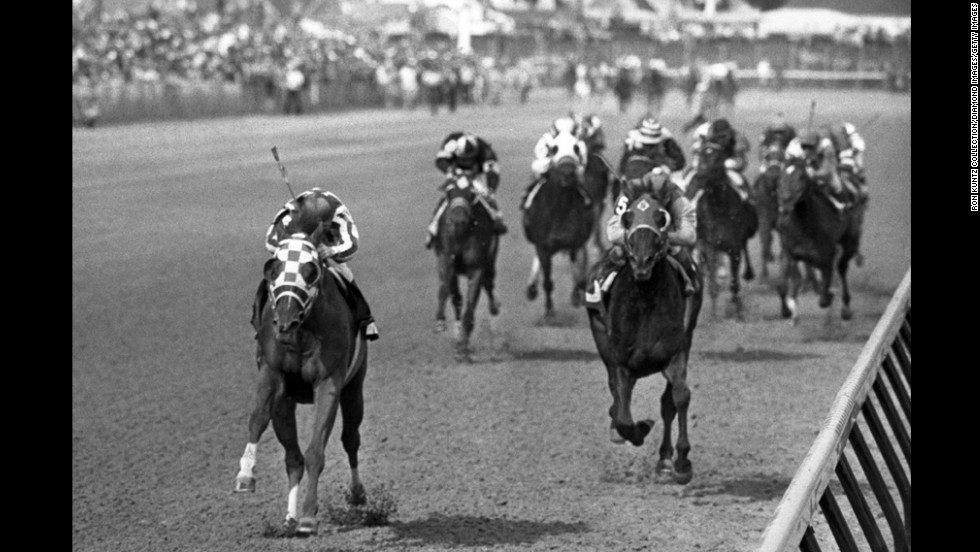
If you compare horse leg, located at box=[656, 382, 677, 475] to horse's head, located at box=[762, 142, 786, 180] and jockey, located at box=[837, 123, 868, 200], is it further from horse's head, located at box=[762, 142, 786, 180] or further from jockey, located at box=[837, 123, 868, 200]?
jockey, located at box=[837, 123, 868, 200]

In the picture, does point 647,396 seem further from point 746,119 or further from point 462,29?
point 462,29

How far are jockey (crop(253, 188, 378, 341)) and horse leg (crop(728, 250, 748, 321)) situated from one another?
767 centimetres

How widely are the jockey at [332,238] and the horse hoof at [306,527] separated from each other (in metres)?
0.98

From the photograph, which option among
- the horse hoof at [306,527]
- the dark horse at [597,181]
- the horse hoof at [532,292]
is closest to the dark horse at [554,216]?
the horse hoof at [532,292]

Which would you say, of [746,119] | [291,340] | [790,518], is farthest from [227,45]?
[790,518]

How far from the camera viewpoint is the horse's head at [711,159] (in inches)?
613

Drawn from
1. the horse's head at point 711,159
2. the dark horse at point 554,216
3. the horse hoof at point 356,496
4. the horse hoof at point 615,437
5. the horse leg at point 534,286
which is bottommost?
the horse hoof at point 356,496

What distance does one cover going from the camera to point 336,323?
843 centimetres

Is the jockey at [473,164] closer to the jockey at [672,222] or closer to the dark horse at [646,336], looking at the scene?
the jockey at [672,222]

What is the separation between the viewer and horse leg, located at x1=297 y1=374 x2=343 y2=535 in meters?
8.30

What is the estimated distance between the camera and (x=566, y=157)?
15539mm

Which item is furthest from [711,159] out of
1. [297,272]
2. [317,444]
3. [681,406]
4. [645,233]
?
[297,272]

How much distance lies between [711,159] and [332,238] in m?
7.52

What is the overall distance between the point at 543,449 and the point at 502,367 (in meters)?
Result: 3.07
